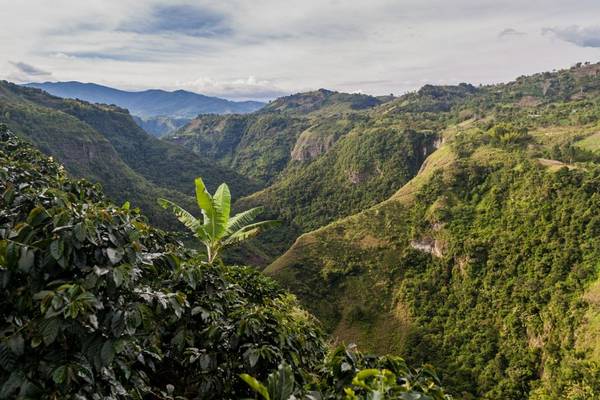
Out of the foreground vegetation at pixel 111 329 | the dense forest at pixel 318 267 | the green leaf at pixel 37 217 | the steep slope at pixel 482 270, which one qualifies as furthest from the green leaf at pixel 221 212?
the steep slope at pixel 482 270

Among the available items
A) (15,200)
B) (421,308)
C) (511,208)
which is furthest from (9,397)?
(511,208)

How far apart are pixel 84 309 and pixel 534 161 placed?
64.2 metres

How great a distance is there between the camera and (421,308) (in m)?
52.9

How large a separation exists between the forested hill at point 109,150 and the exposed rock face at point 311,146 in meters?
28.9

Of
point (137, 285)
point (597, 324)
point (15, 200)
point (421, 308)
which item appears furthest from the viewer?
point (421, 308)

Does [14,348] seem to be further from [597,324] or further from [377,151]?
[377,151]

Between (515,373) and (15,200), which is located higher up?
(15,200)

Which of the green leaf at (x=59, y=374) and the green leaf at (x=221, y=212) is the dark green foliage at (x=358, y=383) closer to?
the green leaf at (x=59, y=374)

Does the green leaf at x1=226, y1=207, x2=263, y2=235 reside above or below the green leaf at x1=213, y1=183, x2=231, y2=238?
below

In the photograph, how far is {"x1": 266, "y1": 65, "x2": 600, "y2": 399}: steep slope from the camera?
40.8 meters

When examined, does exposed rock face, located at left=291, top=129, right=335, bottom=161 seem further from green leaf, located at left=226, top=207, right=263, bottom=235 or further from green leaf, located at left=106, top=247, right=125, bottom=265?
green leaf, located at left=106, top=247, right=125, bottom=265

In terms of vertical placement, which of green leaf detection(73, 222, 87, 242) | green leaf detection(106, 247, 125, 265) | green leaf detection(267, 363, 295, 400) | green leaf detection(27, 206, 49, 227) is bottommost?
green leaf detection(267, 363, 295, 400)

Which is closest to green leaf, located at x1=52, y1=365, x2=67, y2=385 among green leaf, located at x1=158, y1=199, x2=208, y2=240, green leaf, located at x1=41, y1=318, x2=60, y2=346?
green leaf, located at x1=41, y1=318, x2=60, y2=346

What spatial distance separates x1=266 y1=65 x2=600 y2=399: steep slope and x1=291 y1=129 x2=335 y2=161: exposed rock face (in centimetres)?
10158
